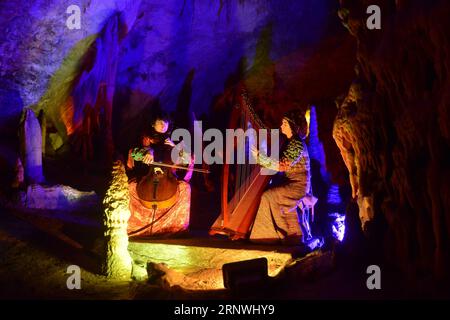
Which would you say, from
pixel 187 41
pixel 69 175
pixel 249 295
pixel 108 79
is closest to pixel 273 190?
pixel 249 295

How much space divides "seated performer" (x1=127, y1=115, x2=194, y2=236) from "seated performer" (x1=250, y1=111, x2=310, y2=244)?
1.17 metres

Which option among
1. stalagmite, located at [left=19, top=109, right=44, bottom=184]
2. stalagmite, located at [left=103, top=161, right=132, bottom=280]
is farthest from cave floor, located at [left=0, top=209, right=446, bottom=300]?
stalagmite, located at [left=19, top=109, right=44, bottom=184]

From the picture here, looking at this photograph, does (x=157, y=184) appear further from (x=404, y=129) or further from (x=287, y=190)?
(x=404, y=129)

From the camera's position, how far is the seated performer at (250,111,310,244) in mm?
5242

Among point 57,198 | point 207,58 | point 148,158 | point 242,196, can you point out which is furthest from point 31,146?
point 207,58

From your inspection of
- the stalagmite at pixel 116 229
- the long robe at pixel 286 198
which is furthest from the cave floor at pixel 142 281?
the long robe at pixel 286 198

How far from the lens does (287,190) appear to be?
5281mm

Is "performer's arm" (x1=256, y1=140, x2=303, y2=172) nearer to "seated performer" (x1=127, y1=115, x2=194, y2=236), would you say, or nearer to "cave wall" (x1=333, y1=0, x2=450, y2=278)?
"cave wall" (x1=333, y1=0, x2=450, y2=278)

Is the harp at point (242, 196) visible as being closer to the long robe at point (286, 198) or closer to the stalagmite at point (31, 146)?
the long robe at point (286, 198)

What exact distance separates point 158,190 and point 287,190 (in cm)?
178

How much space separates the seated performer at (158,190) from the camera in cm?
561

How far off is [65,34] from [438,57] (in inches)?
289

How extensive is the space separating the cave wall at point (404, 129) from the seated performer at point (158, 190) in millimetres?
2458

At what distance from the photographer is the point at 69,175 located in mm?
8844
